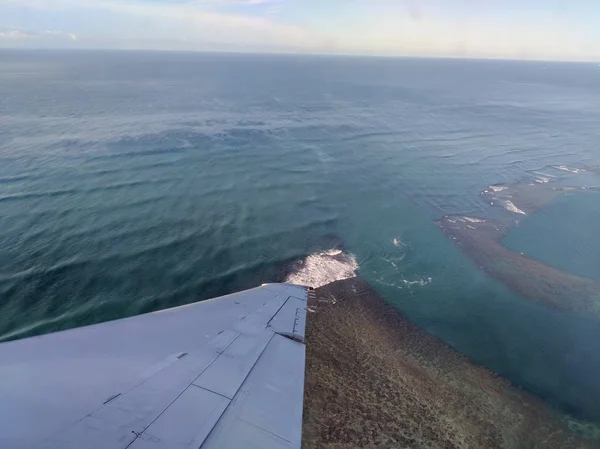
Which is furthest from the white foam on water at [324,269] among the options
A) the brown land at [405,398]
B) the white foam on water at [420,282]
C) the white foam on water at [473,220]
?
the white foam on water at [473,220]

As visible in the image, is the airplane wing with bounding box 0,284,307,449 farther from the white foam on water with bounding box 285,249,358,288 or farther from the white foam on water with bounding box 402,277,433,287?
the white foam on water with bounding box 402,277,433,287

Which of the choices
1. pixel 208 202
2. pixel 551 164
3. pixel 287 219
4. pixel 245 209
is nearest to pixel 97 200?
pixel 208 202

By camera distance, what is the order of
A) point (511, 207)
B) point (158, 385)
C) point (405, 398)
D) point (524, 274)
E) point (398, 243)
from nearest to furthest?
point (158, 385) → point (405, 398) → point (524, 274) → point (398, 243) → point (511, 207)

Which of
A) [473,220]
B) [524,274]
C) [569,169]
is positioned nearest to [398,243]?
[524,274]

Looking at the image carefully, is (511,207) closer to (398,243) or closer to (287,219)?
(398,243)

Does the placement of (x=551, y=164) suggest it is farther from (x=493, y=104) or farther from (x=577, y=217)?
(x=493, y=104)

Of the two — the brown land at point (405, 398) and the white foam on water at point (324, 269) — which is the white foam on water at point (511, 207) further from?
the brown land at point (405, 398)
